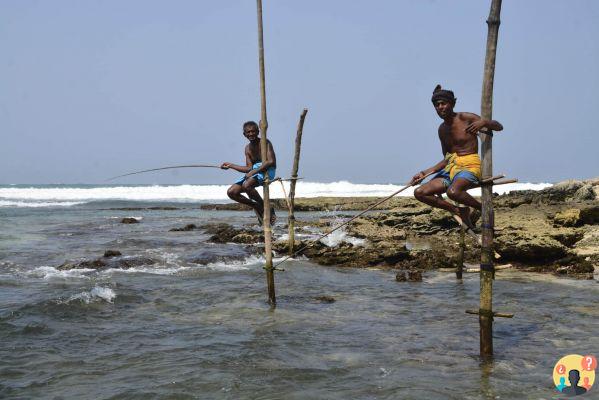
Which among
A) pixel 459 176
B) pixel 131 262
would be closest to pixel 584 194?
pixel 131 262

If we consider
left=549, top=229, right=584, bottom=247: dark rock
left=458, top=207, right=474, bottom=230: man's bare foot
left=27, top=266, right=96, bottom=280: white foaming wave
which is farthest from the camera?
left=549, top=229, right=584, bottom=247: dark rock

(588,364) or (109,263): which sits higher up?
(109,263)

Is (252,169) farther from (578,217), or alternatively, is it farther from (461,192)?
(578,217)

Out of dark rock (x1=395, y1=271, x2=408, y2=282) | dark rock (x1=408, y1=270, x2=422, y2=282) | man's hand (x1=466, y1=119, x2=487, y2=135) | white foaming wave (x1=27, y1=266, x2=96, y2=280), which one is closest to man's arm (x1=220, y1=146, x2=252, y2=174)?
man's hand (x1=466, y1=119, x2=487, y2=135)

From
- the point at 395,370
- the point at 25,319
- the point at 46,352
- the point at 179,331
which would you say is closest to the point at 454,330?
the point at 395,370

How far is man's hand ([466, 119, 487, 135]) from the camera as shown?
5762 millimetres

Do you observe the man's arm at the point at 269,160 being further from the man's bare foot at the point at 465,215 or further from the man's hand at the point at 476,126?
the man's hand at the point at 476,126

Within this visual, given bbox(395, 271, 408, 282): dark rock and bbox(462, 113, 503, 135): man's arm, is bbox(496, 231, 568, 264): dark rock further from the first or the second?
bbox(462, 113, 503, 135): man's arm

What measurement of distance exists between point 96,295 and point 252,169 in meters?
3.40

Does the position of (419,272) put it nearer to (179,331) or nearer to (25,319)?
(179,331)

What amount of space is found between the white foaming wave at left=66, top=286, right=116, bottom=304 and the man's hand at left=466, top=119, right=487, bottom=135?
21.4 feet

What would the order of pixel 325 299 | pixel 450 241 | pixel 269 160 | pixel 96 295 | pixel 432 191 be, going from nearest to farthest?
pixel 432 191 → pixel 269 160 → pixel 96 295 → pixel 325 299 → pixel 450 241

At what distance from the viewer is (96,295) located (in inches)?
380

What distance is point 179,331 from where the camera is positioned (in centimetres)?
780
